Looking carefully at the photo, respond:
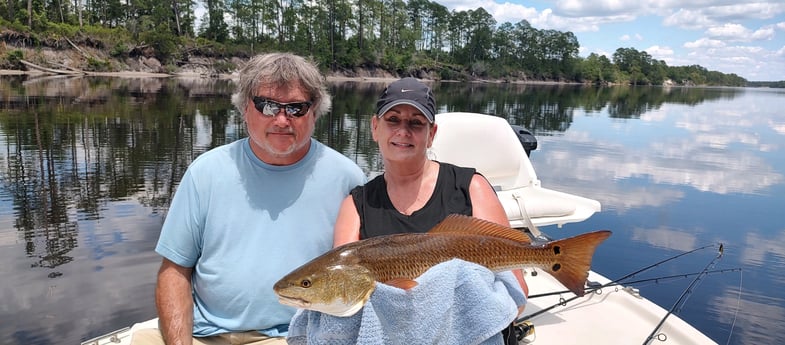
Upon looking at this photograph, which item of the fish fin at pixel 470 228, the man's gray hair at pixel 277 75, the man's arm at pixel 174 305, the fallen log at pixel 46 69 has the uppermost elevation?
the fallen log at pixel 46 69

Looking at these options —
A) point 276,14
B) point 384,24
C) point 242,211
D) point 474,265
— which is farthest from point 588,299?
point 384,24

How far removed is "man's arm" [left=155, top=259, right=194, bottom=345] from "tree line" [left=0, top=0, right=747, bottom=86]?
104 ft

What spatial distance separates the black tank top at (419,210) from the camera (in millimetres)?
2855

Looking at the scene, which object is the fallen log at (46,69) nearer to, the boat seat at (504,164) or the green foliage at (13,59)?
the green foliage at (13,59)

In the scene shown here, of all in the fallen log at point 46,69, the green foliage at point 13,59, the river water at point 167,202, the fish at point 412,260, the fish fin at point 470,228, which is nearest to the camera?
the fish at point 412,260

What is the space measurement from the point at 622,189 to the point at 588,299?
1183 centimetres

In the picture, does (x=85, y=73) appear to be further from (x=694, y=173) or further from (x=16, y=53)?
(x=694, y=173)

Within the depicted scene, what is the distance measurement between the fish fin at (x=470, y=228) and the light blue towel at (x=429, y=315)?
0.22m

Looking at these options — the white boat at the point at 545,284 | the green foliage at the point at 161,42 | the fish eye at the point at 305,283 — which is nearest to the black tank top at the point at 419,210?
the fish eye at the point at 305,283

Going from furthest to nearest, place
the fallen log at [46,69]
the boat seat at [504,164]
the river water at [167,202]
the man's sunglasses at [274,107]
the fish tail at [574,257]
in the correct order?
1. the fallen log at [46,69]
2. the river water at [167,202]
3. the boat seat at [504,164]
4. the man's sunglasses at [274,107]
5. the fish tail at [574,257]

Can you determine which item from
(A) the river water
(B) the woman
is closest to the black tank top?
(B) the woman

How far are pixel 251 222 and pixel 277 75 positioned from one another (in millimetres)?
880

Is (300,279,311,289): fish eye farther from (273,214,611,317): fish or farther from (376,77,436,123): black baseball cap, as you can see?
(376,77,436,123): black baseball cap

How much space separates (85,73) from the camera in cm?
5556
